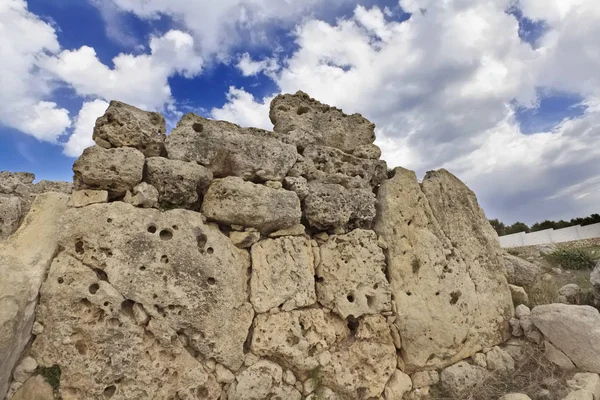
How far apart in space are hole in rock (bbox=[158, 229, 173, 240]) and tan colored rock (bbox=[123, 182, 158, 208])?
0.88 ft

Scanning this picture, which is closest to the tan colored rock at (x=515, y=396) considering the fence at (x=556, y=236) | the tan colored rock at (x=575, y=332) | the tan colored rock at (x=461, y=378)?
the tan colored rock at (x=461, y=378)

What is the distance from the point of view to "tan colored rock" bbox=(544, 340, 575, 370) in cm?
385

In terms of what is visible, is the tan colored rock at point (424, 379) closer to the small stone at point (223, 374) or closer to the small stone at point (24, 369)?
the small stone at point (223, 374)

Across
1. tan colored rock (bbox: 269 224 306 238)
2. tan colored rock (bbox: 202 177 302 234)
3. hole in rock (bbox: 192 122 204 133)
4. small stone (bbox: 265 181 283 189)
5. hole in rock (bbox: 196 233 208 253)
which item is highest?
hole in rock (bbox: 192 122 204 133)

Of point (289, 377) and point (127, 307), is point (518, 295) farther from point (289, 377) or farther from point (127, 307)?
point (127, 307)

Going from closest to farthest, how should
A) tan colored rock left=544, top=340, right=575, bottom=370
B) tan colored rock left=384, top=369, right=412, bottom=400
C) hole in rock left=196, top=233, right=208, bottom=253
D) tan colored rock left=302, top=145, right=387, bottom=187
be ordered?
hole in rock left=196, top=233, right=208, bottom=253 → tan colored rock left=384, top=369, right=412, bottom=400 → tan colored rock left=544, top=340, right=575, bottom=370 → tan colored rock left=302, top=145, right=387, bottom=187

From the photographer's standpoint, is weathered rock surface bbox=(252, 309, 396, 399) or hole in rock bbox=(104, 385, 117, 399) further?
weathered rock surface bbox=(252, 309, 396, 399)

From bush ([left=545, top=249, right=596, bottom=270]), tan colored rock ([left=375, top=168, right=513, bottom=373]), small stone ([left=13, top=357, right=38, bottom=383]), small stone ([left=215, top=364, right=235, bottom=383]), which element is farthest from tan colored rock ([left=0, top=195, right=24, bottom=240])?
bush ([left=545, top=249, right=596, bottom=270])

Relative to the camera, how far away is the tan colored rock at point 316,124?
14.4ft

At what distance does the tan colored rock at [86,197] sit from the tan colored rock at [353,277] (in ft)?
7.04

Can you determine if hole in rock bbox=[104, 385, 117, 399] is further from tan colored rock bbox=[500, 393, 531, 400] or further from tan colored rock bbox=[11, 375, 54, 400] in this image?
tan colored rock bbox=[500, 393, 531, 400]

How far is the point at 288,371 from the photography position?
3.36 meters

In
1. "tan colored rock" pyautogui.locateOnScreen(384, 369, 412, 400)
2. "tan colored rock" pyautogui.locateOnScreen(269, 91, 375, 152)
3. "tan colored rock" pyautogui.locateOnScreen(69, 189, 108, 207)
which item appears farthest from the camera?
"tan colored rock" pyautogui.locateOnScreen(269, 91, 375, 152)

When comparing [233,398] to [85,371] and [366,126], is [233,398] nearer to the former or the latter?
[85,371]
